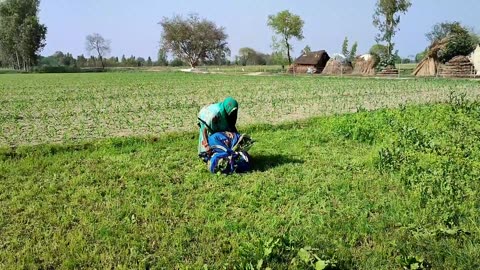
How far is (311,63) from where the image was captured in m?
43.5

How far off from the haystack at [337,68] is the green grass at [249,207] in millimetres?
32560

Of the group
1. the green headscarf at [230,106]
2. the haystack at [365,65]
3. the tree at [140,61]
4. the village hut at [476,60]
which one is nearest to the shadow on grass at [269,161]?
the green headscarf at [230,106]

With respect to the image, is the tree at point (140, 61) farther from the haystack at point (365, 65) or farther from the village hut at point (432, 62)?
the village hut at point (432, 62)

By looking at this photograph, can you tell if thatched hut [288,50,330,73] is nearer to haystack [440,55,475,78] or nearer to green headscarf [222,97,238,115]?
haystack [440,55,475,78]

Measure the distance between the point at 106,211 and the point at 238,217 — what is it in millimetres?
1373

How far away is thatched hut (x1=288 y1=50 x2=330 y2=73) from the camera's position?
43250 mm

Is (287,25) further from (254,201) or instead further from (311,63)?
(254,201)

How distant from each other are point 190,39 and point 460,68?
5142 centimetres

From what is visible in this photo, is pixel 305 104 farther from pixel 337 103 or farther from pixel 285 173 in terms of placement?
pixel 285 173

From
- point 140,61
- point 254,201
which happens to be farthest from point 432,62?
point 140,61

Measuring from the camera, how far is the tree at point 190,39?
72.6m

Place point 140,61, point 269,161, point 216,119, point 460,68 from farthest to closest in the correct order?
point 140,61 → point 460,68 → point 269,161 → point 216,119

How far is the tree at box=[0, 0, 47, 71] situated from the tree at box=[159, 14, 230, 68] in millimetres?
20215

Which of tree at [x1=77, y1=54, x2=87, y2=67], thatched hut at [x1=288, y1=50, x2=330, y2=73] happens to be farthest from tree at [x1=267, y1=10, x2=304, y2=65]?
tree at [x1=77, y1=54, x2=87, y2=67]
